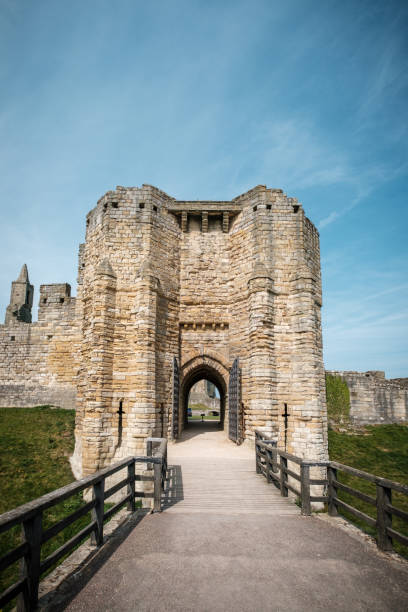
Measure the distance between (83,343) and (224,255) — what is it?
6414 millimetres

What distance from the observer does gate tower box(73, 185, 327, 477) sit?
37.4 ft

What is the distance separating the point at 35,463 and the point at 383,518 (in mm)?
11459

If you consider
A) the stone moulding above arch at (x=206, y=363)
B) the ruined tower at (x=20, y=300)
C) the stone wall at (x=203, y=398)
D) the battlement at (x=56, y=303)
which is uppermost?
the ruined tower at (x=20, y=300)

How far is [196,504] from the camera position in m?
6.19

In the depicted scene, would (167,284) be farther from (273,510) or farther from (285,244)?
(273,510)

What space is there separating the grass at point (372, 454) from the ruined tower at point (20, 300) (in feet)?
67.7

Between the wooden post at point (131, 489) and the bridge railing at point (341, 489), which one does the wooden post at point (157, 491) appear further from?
the bridge railing at point (341, 489)

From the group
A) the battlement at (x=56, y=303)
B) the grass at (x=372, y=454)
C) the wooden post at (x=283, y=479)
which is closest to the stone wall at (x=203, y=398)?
the grass at (x=372, y=454)

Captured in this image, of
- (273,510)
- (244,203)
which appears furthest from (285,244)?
(273,510)

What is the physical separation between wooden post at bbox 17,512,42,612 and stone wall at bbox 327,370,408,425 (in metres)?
19.2

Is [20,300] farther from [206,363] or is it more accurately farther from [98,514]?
[98,514]

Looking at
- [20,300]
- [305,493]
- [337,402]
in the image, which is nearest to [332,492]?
[305,493]

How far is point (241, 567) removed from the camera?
3.82 meters

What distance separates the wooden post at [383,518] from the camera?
4242 mm
